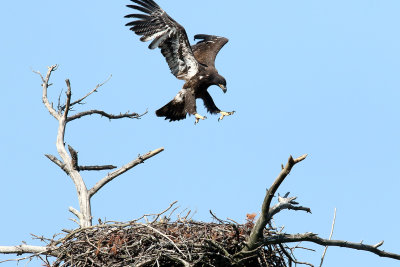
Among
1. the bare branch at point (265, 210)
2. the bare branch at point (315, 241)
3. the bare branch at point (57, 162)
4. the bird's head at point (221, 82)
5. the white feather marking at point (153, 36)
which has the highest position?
the white feather marking at point (153, 36)

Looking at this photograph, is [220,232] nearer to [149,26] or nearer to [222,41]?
[149,26]

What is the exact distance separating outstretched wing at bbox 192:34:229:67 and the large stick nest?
600cm

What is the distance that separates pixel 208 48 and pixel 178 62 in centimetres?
168

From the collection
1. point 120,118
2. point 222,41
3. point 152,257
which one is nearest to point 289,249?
point 152,257

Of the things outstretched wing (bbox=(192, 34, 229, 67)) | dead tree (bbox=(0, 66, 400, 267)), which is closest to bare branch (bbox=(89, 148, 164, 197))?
dead tree (bbox=(0, 66, 400, 267))

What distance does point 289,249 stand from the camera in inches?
291

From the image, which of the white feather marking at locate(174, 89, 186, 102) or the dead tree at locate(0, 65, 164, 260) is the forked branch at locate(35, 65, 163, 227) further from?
the white feather marking at locate(174, 89, 186, 102)

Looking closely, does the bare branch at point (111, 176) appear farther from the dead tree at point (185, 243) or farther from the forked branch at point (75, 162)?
the dead tree at point (185, 243)

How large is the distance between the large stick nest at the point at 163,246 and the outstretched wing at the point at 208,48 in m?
6.00

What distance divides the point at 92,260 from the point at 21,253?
1439mm

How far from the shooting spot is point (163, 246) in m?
7.02

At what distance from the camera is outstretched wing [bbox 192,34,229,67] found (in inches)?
516

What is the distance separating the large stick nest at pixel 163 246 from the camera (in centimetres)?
693

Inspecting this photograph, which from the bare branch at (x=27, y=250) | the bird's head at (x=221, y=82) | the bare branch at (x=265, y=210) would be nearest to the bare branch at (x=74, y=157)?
the bare branch at (x=27, y=250)
